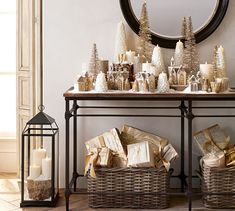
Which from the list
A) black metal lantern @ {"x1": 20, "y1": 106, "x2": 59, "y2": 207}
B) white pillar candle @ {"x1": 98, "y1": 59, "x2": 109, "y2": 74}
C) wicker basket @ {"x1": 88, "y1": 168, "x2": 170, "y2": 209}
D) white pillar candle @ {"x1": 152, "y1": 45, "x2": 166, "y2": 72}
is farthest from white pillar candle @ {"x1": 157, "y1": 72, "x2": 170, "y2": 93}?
black metal lantern @ {"x1": 20, "y1": 106, "x2": 59, "y2": 207}

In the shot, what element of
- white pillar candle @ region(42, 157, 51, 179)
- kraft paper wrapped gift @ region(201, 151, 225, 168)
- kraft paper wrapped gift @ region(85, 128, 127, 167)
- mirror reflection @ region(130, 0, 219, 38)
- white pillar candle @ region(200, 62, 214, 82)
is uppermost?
mirror reflection @ region(130, 0, 219, 38)

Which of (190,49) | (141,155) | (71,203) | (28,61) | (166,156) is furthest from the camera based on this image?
(28,61)

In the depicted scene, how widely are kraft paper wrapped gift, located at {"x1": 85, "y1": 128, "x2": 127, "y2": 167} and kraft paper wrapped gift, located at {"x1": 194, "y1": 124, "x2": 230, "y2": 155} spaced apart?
0.60 metres

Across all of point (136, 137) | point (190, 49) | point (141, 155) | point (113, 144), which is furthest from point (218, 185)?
point (190, 49)

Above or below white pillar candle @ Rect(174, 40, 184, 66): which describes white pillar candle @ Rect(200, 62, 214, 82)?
below

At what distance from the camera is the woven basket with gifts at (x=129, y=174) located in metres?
4.39

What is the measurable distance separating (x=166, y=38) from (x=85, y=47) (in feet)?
2.16

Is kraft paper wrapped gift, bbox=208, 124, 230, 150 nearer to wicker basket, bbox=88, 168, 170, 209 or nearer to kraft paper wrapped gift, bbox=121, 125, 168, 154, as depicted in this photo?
kraft paper wrapped gift, bbox=121, 125, 168, 154

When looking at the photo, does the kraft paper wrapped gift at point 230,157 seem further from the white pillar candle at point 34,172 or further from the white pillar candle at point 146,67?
the white pillar candle at point 34,172

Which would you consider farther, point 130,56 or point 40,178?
point 130,56

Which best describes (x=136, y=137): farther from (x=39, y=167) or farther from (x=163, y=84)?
(x=39, y=167)

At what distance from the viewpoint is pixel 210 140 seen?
15.1 feet

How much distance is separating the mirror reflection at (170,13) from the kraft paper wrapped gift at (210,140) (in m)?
0.82

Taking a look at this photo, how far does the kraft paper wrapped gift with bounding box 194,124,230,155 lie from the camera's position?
459 centimetres
